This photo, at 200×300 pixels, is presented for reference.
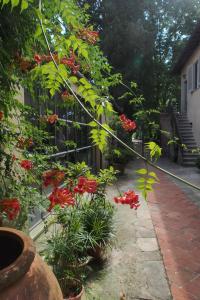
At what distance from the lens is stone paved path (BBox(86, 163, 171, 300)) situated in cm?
321

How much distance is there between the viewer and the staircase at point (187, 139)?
1355 cm

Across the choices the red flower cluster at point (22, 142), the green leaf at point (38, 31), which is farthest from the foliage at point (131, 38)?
the green leaf at point (38, 31)

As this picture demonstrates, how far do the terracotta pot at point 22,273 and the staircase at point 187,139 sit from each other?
11749mm

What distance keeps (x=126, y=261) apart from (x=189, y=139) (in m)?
11.7

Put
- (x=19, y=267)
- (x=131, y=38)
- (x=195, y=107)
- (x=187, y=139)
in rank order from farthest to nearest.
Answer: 1. (x=131, y=38)
2. (x=187, y=139)
3. (x=195, y=107)
4. (x=19, y=267)

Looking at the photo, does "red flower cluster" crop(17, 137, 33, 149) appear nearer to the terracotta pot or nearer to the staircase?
the terracotta pot

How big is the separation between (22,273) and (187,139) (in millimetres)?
14052

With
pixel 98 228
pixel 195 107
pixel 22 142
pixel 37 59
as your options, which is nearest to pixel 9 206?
pixel 22 142

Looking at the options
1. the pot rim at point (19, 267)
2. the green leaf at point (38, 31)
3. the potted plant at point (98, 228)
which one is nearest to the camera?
the pot rim at point (19, 267)

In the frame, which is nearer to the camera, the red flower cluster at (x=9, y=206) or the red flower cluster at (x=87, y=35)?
the red flower cluster at (x=9, y=206)

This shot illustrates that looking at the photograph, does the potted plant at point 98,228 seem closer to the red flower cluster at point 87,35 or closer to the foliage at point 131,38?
the red flower cluster at point 87,35

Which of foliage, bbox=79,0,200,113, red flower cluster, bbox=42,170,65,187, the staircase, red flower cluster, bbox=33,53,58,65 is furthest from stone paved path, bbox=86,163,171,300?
foliage, bbox=79,0,200,113

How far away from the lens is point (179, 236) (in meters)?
4.79

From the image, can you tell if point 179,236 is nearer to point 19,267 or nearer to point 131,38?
point 19,267
